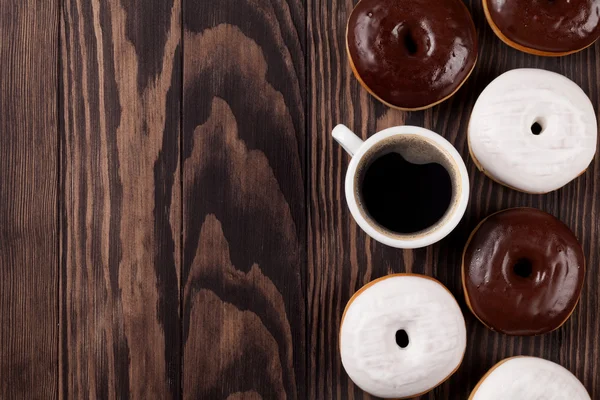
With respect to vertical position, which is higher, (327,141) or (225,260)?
(327,141)

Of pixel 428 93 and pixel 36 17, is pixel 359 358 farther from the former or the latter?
pixel 36 17

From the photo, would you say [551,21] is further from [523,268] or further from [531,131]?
[523,268]

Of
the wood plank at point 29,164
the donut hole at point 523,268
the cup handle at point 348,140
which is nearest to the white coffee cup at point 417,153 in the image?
the cup handle at point 348,140

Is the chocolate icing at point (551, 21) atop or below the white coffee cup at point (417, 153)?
atop

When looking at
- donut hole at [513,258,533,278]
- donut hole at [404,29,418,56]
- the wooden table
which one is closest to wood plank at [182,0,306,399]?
the wooden table

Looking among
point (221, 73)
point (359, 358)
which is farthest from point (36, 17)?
point (359, 358)

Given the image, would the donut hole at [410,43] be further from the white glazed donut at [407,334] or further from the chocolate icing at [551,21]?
the white glazed donut at [407,334]
